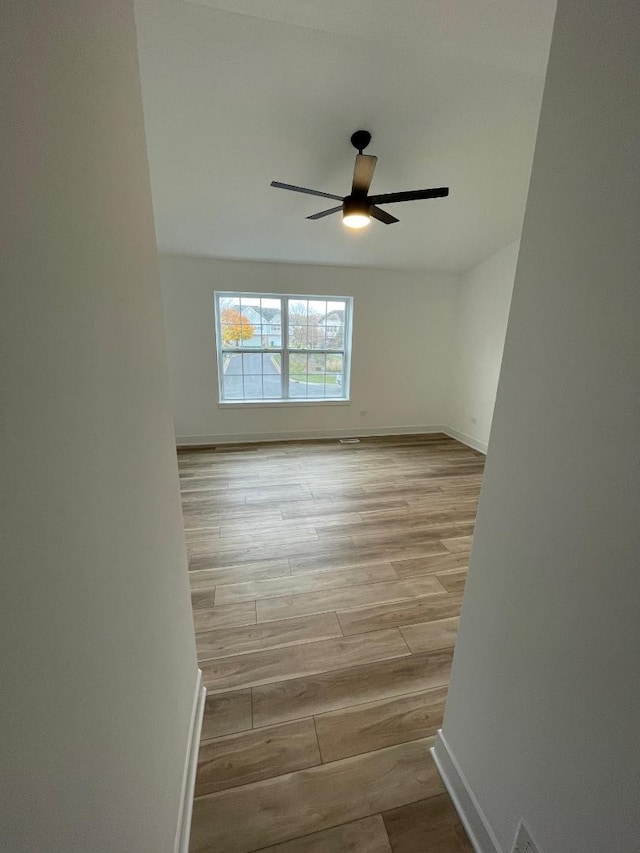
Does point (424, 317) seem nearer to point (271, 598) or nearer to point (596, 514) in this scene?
point (271, 598)

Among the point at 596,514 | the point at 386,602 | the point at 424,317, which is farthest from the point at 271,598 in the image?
the point at 424,317

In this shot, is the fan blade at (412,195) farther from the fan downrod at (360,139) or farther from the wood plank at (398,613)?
the wood plank at (398,613)

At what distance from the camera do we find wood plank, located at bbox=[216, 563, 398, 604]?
6.32ft

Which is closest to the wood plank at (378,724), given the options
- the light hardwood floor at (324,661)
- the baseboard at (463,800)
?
the light hardwood floor at (324,661)

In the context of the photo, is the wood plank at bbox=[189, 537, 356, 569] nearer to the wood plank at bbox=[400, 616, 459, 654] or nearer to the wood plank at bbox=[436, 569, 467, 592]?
the wood plank at bbox=[436, 569, 467, 592]

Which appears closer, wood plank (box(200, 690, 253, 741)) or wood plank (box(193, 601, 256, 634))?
wood plank (box(200, 690, 253, 741))

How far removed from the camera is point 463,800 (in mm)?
1030

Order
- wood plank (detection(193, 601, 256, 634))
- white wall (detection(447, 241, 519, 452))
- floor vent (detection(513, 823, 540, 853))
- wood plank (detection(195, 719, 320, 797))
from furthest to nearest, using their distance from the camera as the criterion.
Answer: white wall (detection(447, 241, 519, 452)) < wood plank (detection(193, 601, 256, 634)) < wood plank (detection(195, 719, 320, 797)) < floor vent (detection(513, 823, 540, 853))

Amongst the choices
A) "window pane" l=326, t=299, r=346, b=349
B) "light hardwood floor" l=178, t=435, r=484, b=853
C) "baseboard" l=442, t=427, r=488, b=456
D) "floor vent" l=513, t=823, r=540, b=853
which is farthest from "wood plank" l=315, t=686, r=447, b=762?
"window pane" l=326, t=299, r=346, b=349

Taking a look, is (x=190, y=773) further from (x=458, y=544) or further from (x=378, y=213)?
(x=378, y=213)

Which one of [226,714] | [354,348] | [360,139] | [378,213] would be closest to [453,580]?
[226,714]

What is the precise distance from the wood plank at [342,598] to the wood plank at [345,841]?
0.83 meters

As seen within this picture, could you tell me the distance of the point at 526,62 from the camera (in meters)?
1.56

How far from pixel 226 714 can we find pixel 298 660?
14.1 inches
